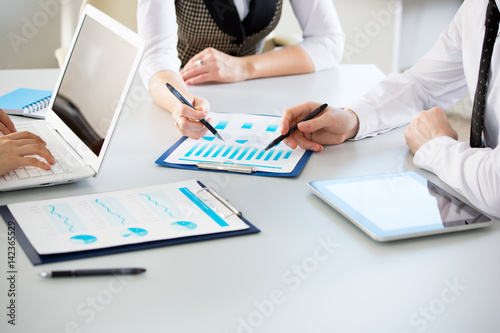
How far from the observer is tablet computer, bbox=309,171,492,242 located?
0.83 m

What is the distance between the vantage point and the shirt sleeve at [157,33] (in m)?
1.54

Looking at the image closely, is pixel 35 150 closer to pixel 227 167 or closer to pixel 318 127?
pixel 227 167

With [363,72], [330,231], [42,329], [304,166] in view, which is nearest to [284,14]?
[363,72]

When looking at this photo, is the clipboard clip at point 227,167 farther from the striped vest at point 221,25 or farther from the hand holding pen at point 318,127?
the striped vest at point 221,25

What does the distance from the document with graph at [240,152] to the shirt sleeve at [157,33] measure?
344 millimetres

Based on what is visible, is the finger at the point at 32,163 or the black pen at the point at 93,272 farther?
the finger at the point at 32,163

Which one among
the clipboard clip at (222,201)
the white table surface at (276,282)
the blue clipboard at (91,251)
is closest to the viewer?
the white table surface at (276,282)

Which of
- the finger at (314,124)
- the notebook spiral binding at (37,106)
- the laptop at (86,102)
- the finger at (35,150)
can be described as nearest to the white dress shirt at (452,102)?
the finger at (314,124)

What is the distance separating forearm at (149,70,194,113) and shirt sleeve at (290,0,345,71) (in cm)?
53

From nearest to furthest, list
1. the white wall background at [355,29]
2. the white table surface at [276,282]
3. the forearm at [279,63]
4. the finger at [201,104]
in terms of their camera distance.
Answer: the white table surface at [276,282] < the finger at [201,104] < the forearm at [279,63] < the white wall background at [355,29]

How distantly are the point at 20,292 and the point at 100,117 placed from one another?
Result: 0.42m

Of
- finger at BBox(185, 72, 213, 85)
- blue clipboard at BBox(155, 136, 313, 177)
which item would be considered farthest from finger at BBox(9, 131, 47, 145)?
finger at BBox(185, 72, 213, 85)

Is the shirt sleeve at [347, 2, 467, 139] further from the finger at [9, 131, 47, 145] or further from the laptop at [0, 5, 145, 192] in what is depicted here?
the finger at [9, 131, 47, 145]

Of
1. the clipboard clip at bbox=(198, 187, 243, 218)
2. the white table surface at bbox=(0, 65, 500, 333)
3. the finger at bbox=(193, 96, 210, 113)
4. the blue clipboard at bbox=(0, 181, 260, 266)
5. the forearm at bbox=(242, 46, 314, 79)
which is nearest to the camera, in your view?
the white table surface at bbox=(0, 65, 500, 333)
